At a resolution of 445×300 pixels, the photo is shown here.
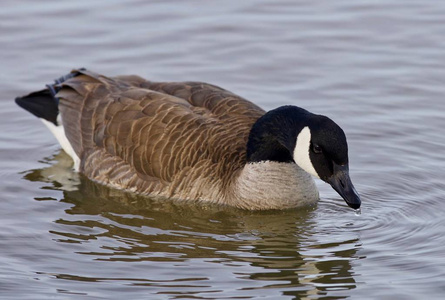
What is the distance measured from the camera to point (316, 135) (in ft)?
35.7

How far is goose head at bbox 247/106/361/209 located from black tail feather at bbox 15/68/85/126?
335cm

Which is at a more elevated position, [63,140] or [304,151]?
[304,151]

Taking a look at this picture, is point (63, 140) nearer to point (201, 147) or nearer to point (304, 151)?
point (201, 147)

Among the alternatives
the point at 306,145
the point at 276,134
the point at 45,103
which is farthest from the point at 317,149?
the point at 45,103

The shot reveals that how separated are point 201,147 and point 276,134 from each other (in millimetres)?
1012

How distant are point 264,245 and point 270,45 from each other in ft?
21.6

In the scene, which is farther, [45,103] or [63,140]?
[45,103]

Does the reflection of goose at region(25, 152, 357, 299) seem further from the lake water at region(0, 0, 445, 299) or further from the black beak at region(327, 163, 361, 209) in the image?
the black beak at region(327, 163, 361, 209)

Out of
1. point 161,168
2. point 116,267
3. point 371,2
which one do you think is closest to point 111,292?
point 116,267

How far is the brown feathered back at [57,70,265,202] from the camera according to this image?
1196cm

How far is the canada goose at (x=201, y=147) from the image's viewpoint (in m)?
11.5

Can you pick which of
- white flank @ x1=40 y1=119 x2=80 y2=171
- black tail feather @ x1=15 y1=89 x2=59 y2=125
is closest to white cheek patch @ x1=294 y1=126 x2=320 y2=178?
white flank @ x1=40 y1=119 x2=80 y2=171

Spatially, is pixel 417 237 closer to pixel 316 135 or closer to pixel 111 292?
pixel 316 135

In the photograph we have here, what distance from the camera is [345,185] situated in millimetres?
10758
